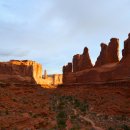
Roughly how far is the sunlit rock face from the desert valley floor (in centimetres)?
4460

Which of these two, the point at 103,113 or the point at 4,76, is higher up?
the point at 4,76

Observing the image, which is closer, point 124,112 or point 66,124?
point 66,124

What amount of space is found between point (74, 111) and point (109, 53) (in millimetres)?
32037

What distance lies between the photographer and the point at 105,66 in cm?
6475

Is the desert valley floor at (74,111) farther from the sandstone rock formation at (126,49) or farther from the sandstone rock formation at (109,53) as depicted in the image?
the sandstone rock formation at (109,53)

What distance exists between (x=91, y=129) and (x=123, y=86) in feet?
83.9

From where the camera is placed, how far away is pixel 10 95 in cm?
5025

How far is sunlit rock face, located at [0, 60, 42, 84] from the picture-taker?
101675 millimetres

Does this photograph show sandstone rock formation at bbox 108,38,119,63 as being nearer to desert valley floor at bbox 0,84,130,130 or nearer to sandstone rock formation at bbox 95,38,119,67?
sandstone rock formation at bbox 95,38,119,67

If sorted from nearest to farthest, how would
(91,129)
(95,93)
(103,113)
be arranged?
(91,129) < (103,113) < (95,93)

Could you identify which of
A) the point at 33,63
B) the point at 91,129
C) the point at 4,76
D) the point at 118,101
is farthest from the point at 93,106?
the point at 33,63

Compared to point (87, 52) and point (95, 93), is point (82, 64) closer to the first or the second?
point (87, 52)

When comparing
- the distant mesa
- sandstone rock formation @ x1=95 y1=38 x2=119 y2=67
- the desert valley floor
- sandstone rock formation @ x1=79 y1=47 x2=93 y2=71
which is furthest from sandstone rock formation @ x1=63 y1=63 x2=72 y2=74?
the desert valley floor

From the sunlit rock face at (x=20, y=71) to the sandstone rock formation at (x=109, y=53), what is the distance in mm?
34347
